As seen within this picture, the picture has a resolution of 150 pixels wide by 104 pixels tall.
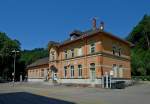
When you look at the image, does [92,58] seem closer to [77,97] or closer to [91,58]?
[91,58]

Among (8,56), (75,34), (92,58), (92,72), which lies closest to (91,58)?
(92,58)

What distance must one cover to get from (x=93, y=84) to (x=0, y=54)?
40.6 metres

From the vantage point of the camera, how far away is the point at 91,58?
132 feet

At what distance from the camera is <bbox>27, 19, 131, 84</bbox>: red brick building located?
3916cm

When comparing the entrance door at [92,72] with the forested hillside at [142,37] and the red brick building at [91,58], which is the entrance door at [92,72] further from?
the forested hillside at [142,37]

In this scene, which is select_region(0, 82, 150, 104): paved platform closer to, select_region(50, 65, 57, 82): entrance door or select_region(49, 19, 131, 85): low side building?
select_region(49, 19, 131, 85): low side building

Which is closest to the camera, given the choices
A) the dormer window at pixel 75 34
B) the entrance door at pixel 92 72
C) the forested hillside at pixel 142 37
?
the entrance door at pixel 92 72

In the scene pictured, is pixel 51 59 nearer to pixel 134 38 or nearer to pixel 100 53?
pixel 100 53

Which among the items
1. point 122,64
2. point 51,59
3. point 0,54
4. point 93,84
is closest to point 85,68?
point 93,84

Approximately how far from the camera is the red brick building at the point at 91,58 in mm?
39156

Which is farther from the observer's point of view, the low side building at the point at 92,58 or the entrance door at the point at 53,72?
the entrance door at the point at 53,72

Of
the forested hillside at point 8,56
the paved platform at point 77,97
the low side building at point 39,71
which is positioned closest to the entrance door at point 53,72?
the low side building at point 39,71

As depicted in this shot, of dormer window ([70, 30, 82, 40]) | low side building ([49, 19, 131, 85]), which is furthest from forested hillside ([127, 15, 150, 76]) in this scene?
dormer window ([70, 30, 82, 40])

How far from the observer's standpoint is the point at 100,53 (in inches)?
1513
